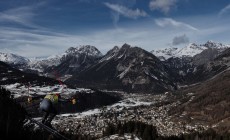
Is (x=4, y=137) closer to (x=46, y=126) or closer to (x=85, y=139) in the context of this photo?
(x=46, y=126)

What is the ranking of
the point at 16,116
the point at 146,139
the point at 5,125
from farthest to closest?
the point at 146,139, the point at 16,116, the point at 5,125

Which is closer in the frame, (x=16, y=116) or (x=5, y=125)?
(x=5, y=125)

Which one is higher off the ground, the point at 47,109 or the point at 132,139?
the point at 47,109

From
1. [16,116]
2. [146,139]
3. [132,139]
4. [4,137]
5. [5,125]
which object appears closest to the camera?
[4,137]

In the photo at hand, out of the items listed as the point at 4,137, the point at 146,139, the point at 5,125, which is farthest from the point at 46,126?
the point at 146,139

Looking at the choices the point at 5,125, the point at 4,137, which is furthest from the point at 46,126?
the point at 5,125

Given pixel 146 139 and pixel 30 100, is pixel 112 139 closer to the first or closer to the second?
pixel 146 139

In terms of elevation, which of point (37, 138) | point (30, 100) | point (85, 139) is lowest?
point (85, 139)

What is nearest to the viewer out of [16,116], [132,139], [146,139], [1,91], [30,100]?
[30,100]

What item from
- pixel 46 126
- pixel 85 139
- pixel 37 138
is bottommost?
pixel 85 139
